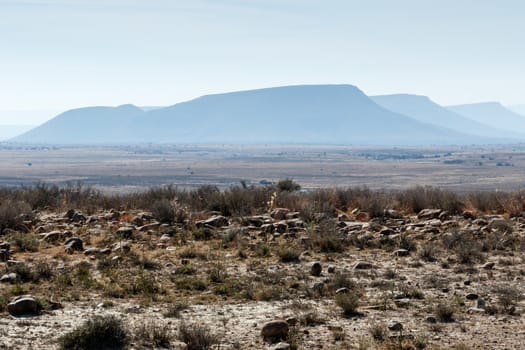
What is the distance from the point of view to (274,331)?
339 inches

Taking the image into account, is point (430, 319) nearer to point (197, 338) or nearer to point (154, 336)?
point (197, 338)

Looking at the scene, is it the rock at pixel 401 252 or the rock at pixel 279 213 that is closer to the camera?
the rock at pixel 401 252

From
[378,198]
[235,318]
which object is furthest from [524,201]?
[235,318]

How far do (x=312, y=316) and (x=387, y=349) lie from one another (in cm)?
144

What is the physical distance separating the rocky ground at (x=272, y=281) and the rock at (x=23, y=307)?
2 cm

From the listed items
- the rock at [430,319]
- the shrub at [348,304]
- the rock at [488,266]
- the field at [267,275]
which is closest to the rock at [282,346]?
the field at [267,275]

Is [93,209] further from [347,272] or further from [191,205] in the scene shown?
[347,272]

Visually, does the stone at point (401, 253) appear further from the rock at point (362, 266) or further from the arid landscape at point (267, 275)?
the rock at point (362, 266)

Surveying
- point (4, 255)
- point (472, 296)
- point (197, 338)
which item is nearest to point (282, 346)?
point (197, 338)

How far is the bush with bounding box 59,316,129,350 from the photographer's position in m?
8.15

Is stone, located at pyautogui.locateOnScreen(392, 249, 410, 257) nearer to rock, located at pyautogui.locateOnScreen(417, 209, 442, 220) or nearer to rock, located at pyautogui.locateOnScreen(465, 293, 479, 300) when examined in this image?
rock, located at pyautogui.locateOnScreen(465, 293, 479, 300)

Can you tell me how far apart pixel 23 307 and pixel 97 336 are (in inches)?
66.3

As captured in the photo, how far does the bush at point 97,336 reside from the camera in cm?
815

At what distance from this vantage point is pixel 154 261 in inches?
500
